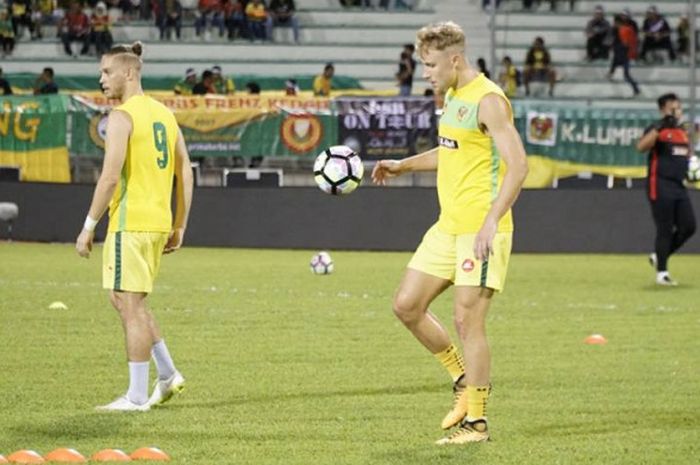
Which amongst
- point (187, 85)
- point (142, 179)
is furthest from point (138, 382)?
point (187, 85)

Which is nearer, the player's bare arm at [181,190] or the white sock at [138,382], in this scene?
the white sock at [138,382]

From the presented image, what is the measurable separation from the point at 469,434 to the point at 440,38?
1.99m

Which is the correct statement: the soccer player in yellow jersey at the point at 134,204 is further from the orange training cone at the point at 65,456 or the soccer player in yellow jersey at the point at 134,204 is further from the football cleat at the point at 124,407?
the orange training cone at the point at 65,456

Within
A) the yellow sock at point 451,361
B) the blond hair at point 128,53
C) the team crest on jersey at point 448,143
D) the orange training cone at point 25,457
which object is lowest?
the orange training cone at point 25,457

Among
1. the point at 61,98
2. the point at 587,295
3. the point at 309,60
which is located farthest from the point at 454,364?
the point at 309,60

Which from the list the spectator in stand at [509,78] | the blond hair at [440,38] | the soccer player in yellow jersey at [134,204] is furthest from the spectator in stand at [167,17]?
the blond hair at [440,38]

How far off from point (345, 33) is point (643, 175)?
40.1 ft

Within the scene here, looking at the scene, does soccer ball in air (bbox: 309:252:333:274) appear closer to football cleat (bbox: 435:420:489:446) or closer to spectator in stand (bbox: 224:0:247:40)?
football cleat (bbox: 435:420:489:446)

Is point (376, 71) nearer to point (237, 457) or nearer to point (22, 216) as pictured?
point (22, 216)

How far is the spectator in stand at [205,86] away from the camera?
108ft

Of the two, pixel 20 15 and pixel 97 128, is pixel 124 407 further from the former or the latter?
pixel 20 15

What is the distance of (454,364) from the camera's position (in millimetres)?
10094

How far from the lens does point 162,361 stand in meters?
10.8

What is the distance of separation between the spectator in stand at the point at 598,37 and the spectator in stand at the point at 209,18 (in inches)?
305
